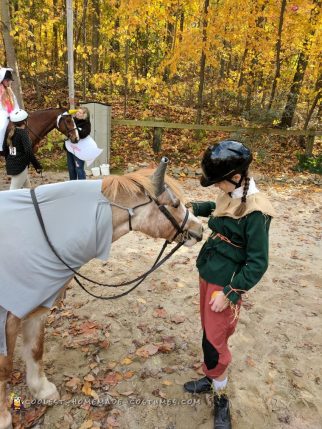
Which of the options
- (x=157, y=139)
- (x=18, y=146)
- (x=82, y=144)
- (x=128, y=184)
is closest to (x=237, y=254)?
(x=128, y=184)

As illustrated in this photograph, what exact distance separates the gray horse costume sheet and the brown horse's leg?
0.07 metres

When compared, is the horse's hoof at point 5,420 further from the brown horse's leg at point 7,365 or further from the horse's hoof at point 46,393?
the horse's hoof at point 46,393

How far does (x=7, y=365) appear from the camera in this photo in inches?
95.0

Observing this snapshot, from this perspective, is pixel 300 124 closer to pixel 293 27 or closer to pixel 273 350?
pixel 293 27

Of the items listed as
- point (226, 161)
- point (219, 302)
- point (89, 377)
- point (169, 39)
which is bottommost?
point (89, 377)

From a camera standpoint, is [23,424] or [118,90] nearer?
[23,424]

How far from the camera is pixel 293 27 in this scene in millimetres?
10344

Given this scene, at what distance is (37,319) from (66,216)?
3.40 feet

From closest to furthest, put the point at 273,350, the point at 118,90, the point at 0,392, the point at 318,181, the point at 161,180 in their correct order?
the point at 161,180
the point at 0,392
the point at 273,350
the point at 318,181
the point at 118,90

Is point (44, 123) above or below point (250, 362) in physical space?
above

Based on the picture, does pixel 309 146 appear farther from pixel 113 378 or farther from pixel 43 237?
pixel 43 237

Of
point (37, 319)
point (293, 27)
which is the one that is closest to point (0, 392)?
point (37, 319)

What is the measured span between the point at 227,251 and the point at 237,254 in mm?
71

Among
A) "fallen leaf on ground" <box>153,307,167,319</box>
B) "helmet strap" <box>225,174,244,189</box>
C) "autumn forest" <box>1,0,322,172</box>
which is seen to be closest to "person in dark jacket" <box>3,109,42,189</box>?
"fallen leaf on ground" <box>153,307,167,319</box>
